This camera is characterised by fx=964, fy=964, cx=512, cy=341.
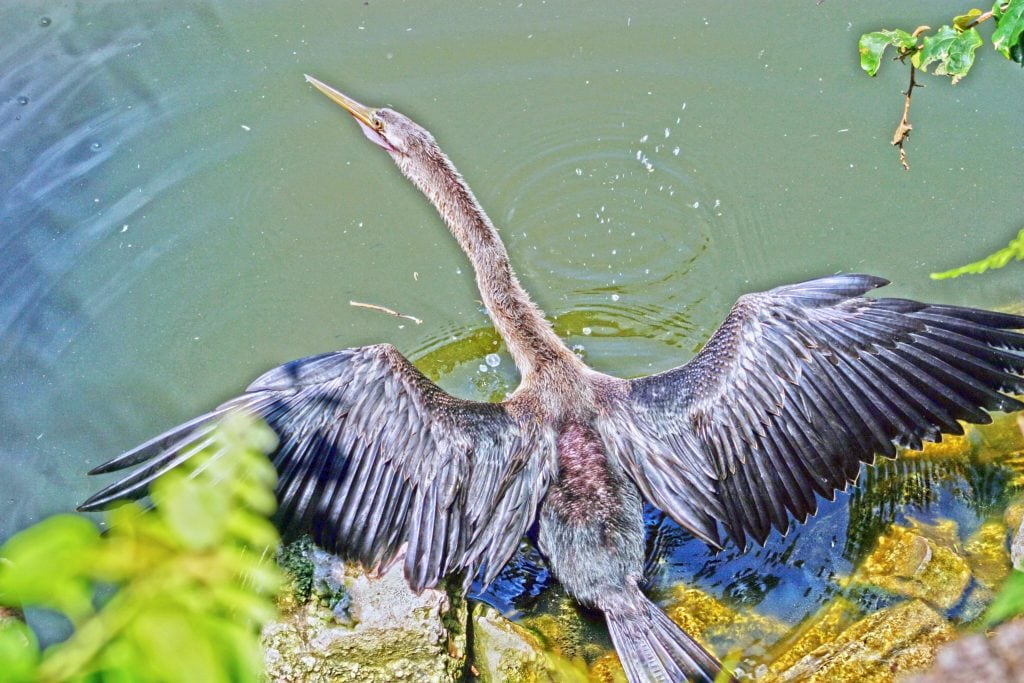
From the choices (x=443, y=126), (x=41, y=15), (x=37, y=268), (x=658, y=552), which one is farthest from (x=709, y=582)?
(x=41, y=15)

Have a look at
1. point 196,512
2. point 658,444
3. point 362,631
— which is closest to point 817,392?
point 658,444

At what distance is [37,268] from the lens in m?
5.88

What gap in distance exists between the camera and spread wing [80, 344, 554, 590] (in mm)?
4148

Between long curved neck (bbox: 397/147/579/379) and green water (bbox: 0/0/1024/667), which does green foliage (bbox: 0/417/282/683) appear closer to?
long curved neck (bbox: 397/147/579/379)

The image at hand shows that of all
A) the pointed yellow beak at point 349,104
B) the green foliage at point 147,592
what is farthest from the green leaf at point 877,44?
the green foliage at point 147,592

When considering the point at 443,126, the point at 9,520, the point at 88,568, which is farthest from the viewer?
the point at 443,126

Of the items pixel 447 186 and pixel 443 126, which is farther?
pixel 443 126

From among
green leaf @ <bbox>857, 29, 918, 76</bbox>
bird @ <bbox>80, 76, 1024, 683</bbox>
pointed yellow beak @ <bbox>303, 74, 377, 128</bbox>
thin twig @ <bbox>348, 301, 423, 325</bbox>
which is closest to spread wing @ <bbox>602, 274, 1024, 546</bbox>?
bird @ <bbox>80, 76, 1024, 683</bbox>

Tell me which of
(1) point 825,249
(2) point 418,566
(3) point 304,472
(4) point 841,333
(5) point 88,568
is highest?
(1) point 825,249

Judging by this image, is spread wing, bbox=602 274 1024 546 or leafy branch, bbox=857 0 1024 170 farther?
spread wing, bbox=602 274 1024 546

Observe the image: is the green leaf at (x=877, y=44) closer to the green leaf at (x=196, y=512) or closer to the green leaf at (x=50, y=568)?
the green leaf at (x=196, y=512)

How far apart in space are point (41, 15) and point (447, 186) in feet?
11.2

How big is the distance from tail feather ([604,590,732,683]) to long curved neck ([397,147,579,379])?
137 centimetres

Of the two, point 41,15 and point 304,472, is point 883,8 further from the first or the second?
point 41,15
